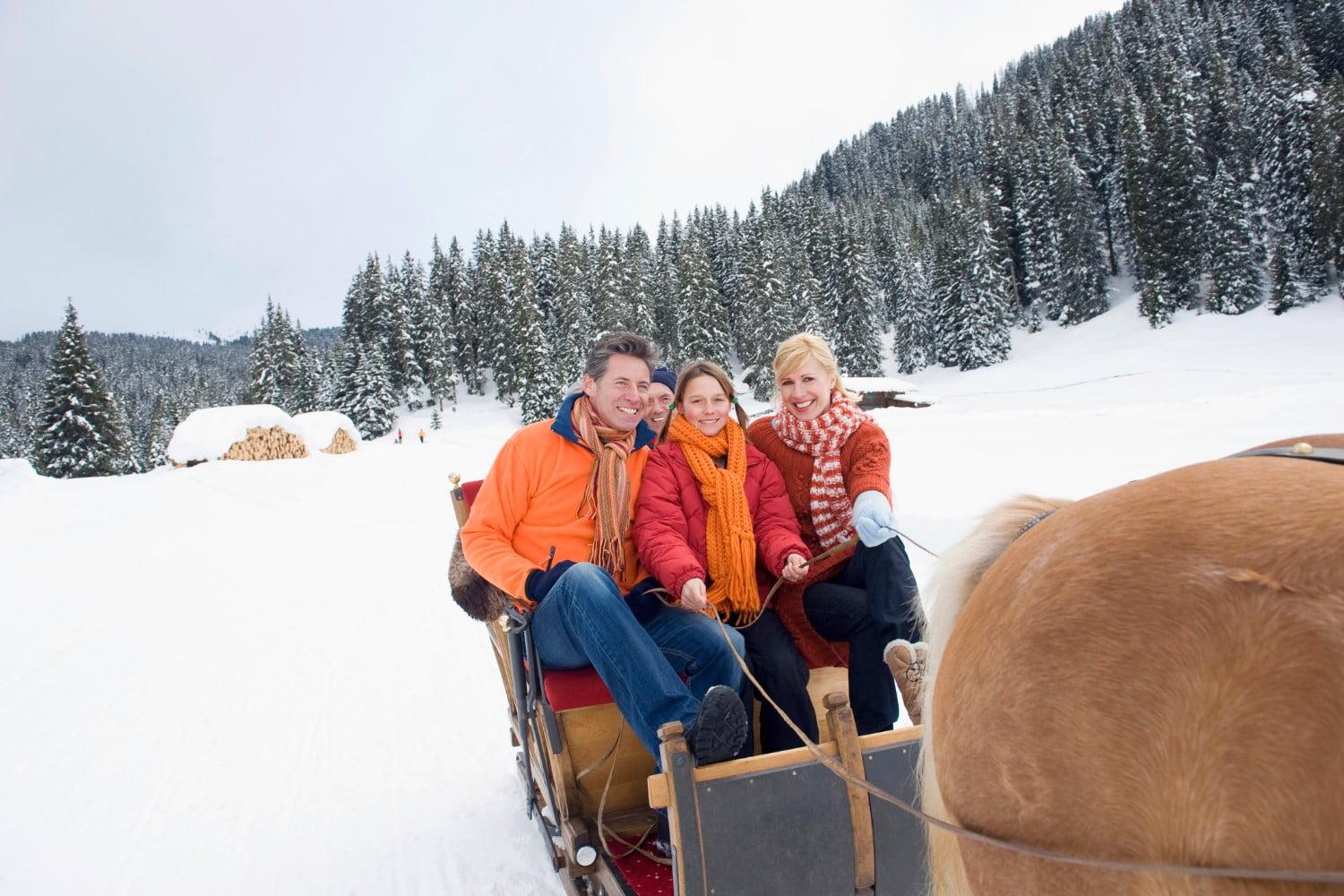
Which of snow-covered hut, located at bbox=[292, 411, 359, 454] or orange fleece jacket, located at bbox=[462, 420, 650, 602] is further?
snow-covered hut, located at bbox=[292, 411, 359, 454]

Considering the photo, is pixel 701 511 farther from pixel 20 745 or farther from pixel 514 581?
pixel 20 745

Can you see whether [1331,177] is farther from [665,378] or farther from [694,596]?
[694,596]

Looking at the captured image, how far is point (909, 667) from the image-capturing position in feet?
7.88

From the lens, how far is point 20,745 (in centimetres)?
433

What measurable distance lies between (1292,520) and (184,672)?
22.1 ft

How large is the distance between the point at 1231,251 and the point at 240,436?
44.3m

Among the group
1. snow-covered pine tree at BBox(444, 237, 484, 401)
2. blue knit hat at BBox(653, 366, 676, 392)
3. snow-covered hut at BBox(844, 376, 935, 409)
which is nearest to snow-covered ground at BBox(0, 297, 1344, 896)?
blue knit hat at BBox(653, 366, 676, 392)

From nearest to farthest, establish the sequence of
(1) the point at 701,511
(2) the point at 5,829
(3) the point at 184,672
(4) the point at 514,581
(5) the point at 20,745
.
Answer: (4) the point at 514,581, (1) the point at 701,511, (2) the point at 5,829, (5) the point at 20,745, (3) the point at 184,672

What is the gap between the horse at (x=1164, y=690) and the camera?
38.3 inches

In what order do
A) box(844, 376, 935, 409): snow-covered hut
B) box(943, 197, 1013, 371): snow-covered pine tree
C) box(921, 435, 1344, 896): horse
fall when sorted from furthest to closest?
box(943, 197, 1013, 371): snow-covered pine tree, box(844, 376, 935, 409): snow-covered hut, box(921, 435, 1344, 896): horse

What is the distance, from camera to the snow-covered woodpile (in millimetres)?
26281

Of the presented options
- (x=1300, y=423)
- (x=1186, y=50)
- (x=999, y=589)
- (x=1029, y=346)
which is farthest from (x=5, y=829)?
(x=1186, y=50)

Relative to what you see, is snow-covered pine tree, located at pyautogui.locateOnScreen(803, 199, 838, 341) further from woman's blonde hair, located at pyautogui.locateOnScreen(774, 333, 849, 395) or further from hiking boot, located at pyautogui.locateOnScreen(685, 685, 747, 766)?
hiking boot, located at pyautogui.locateOnScreen(685, 685, 747, 766)

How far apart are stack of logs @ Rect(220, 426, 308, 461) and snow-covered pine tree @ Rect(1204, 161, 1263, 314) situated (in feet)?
140
